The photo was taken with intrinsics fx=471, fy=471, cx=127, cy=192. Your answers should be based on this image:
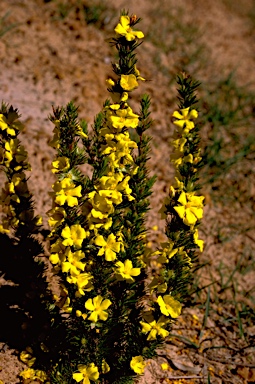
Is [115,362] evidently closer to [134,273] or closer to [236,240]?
[134,273]

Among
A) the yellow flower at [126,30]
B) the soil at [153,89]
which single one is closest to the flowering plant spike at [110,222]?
the yellow flower at [126,30]

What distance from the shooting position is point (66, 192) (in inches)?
77.0

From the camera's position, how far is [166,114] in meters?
4.94

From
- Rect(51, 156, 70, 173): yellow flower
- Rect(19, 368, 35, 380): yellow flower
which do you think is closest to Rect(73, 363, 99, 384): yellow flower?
Rect(19, 368, 35, 380): yellow flower

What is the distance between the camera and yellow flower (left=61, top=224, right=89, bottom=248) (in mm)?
1970

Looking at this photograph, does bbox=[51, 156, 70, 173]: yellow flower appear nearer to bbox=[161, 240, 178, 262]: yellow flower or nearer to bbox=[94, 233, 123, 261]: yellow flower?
bbox=[94, 233, 123, 261]: yellow flower

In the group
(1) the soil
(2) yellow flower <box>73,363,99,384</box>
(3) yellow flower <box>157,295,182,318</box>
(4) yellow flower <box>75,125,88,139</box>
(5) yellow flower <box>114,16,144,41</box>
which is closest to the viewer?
(5) yellow flower <box>114,16,144,41</box>

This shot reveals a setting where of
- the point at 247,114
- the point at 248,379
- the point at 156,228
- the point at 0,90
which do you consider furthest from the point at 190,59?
the point at 248,379

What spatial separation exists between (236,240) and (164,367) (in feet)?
5.04

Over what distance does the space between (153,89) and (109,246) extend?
333 centimetres

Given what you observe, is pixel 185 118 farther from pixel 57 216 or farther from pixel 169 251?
pixel 57 216

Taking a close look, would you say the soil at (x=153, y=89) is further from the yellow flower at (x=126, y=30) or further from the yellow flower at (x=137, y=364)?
the yellow flower at (x=126, y=30)

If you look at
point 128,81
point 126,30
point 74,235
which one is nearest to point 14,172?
point 74,235

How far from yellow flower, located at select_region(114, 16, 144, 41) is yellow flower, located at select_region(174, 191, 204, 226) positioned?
0.66 metres
